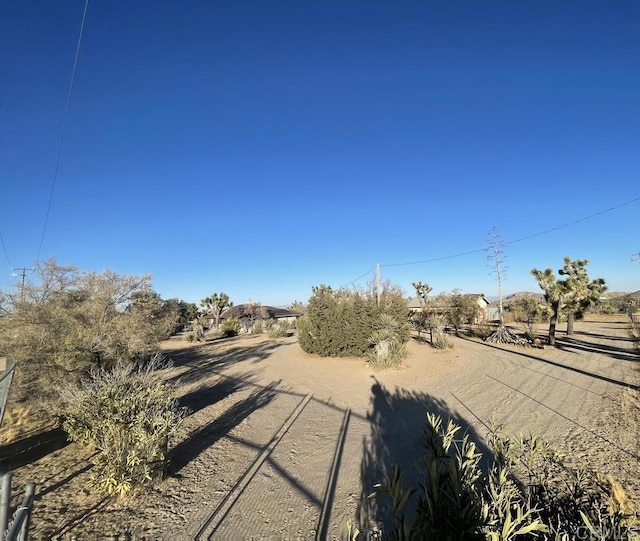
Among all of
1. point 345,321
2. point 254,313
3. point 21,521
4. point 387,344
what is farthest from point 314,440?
point 254,313

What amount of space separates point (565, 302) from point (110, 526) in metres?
23.2

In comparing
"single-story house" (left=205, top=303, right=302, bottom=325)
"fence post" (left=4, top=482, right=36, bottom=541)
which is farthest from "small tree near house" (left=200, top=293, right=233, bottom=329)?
"fence post" (left=4, top=482, right=36, bottom=541)

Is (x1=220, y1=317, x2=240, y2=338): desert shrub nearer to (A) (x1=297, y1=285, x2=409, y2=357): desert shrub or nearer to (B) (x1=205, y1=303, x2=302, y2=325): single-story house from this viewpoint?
(B) (x1=205, y1=303, x2=302, y2=325): single-story house

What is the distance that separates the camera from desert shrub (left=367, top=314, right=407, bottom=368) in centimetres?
1566

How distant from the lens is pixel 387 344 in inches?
659

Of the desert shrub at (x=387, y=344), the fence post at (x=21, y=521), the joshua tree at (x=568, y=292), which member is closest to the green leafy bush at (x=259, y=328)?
the desert shrub at (x=387, y=344)

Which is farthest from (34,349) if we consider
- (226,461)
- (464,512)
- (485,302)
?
(485,302)

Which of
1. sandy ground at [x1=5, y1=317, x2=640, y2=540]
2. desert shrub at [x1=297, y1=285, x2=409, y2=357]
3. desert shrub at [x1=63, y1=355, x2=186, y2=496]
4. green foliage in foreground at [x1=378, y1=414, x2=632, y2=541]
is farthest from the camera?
desert shrub at [x1=297, y1=285, x2=409, y2=357]

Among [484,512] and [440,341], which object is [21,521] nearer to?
[484,512]

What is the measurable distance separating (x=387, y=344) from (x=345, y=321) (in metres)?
3.44

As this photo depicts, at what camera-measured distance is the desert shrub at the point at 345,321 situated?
1891cm

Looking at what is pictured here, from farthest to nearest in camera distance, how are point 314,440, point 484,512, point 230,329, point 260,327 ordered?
point 260,327 < point 230,329 < point 314,440 < point 484,512

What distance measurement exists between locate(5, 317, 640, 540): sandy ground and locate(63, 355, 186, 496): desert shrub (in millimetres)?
343

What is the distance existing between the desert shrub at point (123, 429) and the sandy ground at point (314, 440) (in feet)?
1.13
